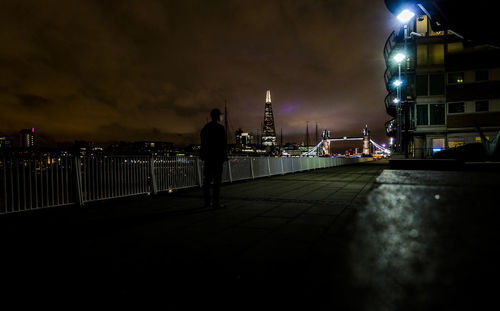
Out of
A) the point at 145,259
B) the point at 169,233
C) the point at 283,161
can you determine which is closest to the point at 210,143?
the point at 169,233

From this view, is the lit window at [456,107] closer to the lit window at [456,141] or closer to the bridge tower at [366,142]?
the lit window at [456,141]

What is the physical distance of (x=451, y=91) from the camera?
28516 millimetres

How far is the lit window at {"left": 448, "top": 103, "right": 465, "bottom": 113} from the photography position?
92.6 feet

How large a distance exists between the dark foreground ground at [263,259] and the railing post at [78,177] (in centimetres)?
132

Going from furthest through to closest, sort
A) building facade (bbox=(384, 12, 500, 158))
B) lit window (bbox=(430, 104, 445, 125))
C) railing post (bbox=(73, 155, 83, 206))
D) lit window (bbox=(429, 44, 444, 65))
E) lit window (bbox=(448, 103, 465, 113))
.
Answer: lit window (bbox=(429, 44, 444, 65))
lit window (bbox=(430, 104, 445, 125))
lit window (bbox=(448, 103, 465, 113))
building facade (bbox=(384, 12, 500, 158))
railing post (bbox=(73, 155, 83, 206))

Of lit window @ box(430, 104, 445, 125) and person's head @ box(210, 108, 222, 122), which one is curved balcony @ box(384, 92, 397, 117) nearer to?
lit window @ box(430, 104, 445, 125)

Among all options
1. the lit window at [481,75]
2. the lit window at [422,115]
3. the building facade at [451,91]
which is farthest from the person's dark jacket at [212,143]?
the lit window at [481,75]

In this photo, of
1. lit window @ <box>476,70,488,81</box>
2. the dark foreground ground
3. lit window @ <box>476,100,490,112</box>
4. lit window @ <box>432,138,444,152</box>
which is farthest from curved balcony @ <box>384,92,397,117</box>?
the dark foreground ground

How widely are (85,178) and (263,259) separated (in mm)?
5539

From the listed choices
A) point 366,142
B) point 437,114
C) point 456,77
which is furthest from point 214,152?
point 366,142

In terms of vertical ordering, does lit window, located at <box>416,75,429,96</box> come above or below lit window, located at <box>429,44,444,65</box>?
below

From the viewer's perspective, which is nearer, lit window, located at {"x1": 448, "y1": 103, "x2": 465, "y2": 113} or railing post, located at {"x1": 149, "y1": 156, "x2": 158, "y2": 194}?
railing post, located at {"x1": 149, "y1": 156, "x2": 158, "y2": 194}

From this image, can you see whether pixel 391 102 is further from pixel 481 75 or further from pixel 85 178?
pixel 85 178

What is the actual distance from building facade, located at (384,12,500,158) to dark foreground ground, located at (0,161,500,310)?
27805 millimetres
